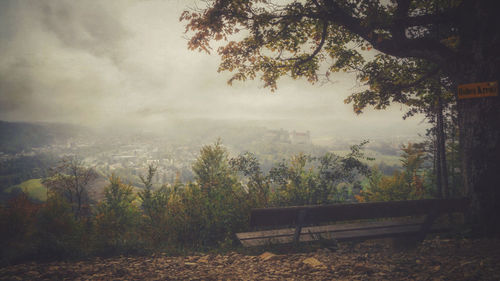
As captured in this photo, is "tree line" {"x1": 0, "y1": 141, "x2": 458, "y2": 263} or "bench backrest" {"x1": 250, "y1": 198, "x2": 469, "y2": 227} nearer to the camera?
"bench backrest" {"x1": 250, "y1": 198, "x2": 469, "y2": 227}

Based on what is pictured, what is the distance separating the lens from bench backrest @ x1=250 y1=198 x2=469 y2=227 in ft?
11.9

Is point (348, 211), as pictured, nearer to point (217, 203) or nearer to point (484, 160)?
point (484, 160)

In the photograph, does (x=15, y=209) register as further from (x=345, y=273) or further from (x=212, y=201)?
(x=345, y=273)

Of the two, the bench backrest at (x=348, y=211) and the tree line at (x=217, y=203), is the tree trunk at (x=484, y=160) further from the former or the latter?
the tree line at (x=217, y=203)

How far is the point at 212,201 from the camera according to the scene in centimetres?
572

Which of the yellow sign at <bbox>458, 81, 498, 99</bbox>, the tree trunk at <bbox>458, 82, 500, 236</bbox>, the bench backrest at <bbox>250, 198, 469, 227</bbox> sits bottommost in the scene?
the bench backrest at <bbox>250, 198, 469, 227</bbox>

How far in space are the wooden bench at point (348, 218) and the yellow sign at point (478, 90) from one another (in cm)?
179

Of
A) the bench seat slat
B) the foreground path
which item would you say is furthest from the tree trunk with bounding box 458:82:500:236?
the bench seat slat

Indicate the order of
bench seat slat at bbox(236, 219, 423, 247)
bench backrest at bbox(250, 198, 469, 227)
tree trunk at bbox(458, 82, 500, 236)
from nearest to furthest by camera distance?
bench backrest at bbox(250, 198, 469, 227) < tree trunk at bbox(458, 82, 500, 236) < bench seat slat at bbox(236, 219, 423, 247)

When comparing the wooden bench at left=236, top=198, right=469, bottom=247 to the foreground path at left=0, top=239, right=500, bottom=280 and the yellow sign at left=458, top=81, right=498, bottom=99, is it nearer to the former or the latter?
the foreground path at left=0, top=239, right=500, bottom=280

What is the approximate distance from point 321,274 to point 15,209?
22467mm

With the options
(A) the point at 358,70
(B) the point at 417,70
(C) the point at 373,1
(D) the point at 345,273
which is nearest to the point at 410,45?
(C) the point at 373,1

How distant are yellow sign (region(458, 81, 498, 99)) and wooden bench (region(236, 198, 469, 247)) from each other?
179 cm

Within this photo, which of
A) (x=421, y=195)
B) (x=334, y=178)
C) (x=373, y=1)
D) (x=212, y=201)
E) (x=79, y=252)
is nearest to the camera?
(x=79, y=252)
